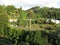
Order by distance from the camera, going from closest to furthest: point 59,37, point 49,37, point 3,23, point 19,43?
point 59,37 < point 49,37 < point 19,43 < point 3,23

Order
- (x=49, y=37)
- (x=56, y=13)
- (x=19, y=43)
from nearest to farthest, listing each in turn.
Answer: (x=49, y=37) → (x=19, y=43) → (x=56, y=13)

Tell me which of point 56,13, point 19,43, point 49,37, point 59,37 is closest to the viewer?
point 59,37

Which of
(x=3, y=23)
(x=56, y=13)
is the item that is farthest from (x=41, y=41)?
(x=56, y=13)

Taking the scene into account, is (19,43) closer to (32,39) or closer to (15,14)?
(32,39)

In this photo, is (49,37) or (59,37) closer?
(59,37)

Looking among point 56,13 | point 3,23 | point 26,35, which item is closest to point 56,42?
point 26,35

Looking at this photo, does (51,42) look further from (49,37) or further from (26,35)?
(26,35)

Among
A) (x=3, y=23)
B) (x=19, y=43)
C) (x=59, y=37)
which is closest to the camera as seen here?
(x=59, y=37)

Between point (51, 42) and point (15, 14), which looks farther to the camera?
point (15, 14)
